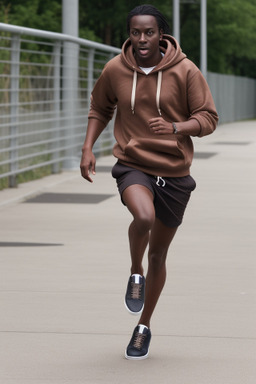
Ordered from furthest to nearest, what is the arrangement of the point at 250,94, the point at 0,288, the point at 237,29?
1. the point at 250,94
2. the point at 237,29
3. the point at 0,288

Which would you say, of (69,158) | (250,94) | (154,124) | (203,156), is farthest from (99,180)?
(250,94)

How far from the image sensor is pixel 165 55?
568 cm

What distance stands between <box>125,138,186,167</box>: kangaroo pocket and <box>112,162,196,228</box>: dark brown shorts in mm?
78

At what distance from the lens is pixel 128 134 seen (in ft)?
18.9

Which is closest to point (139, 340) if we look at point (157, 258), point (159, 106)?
point (157, 258)

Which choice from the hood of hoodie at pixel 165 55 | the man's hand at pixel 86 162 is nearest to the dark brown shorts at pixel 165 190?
the man's hand at pixel 86 162

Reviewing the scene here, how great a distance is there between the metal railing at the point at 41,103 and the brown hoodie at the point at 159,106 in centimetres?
810

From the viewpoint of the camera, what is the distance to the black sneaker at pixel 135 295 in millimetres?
5594

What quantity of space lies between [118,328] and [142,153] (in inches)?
53.5

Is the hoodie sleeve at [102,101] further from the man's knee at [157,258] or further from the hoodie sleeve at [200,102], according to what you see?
the man's knee at [157,258]

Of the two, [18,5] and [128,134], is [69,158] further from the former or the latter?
[18,5]

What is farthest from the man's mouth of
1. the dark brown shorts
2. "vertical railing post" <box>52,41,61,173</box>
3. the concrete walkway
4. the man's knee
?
"vertical railing post" <box>52,41,61,173</box>

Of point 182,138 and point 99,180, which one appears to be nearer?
point 182,138

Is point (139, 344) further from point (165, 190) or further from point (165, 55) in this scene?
point (165, 55)
